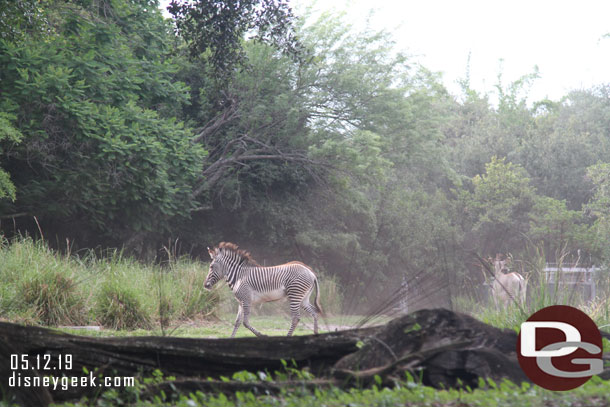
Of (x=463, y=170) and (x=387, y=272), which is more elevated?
(x=463, y=170)

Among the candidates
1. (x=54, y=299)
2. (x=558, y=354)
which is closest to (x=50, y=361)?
(x=558, y=354)

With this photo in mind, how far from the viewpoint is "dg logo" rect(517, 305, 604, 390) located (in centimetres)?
520

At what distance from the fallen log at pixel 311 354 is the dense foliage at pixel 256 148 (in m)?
5.52

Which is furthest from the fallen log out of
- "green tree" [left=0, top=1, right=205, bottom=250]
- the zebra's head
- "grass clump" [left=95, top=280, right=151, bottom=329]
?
"green tree" [left=0, top=1, right=205, bottom=250]

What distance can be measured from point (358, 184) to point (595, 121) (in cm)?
2209

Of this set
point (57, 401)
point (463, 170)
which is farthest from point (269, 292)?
point (463, 170)

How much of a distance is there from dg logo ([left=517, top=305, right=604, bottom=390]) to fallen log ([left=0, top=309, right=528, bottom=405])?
136mm

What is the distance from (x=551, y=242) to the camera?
3117 centimetres

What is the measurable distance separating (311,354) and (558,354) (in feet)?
6.60

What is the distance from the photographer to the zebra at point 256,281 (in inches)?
516

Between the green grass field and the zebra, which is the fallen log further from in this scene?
the zebra

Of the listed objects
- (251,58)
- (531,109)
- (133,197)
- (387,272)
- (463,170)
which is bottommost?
(387,272)

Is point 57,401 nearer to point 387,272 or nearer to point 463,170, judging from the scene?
point 387,272

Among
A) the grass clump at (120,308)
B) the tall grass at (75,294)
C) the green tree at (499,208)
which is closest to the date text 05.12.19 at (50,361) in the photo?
the tall grass at (75,294)
